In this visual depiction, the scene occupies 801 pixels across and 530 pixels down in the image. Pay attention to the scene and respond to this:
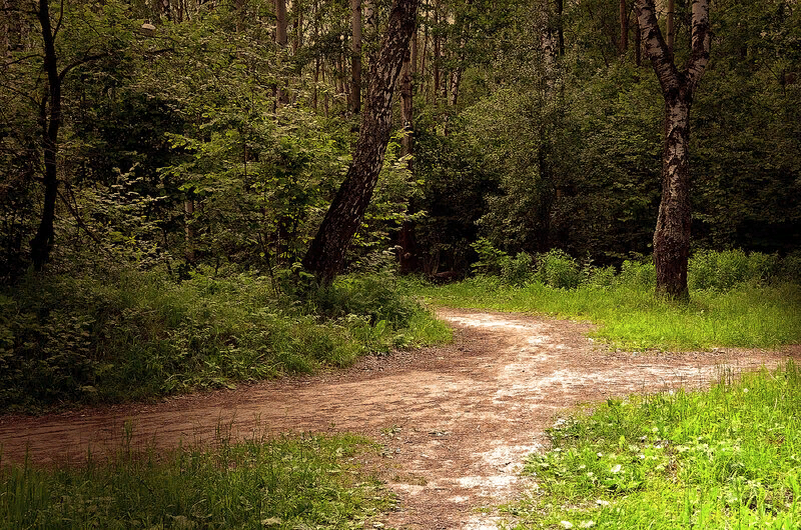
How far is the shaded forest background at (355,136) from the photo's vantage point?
35.7ft

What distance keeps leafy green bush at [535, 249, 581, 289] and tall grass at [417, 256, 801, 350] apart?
65 mm

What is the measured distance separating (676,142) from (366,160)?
678 centimetres

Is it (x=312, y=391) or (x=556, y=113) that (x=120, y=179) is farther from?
(x=556, y=113)

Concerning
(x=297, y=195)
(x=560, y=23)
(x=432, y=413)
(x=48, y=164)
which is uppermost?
(x=560, y=23)

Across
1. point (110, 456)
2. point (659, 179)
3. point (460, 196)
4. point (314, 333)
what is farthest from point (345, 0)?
point (110, 456)

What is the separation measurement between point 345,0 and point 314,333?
61.7ft

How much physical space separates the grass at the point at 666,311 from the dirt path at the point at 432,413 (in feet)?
2.41

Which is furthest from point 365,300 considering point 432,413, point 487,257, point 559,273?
point 487,257

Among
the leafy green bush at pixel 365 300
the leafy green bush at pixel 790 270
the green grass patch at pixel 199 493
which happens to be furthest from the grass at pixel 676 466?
the leafy green bush at pixel 790 270

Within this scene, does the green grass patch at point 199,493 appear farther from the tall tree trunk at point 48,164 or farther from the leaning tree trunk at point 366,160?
the leaning tree trunk at point 366,160

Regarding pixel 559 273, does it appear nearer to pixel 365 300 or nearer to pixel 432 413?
pixel 365 300

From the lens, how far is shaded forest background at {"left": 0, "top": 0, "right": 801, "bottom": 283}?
1087 centimetres

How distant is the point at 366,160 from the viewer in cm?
1155

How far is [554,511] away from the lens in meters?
4.14
